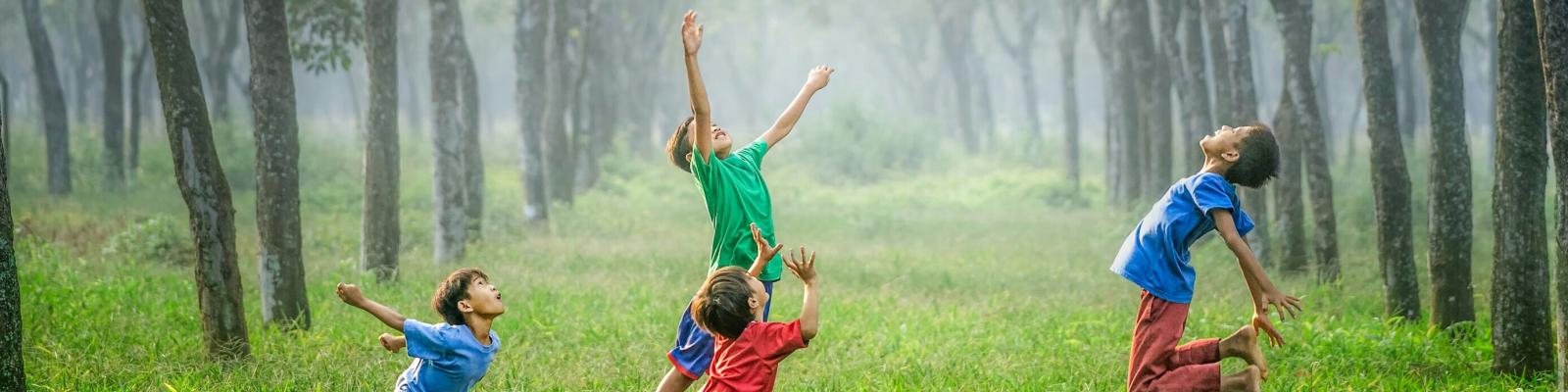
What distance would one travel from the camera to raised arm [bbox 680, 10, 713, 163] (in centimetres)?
521

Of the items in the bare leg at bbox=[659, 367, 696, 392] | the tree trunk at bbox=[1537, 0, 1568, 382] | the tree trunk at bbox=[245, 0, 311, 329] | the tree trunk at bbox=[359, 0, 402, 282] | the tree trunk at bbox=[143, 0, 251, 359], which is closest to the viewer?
the tree trunk at bbox=[1537, 0, 1568, 382]

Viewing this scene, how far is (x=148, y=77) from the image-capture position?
31984 millimetres

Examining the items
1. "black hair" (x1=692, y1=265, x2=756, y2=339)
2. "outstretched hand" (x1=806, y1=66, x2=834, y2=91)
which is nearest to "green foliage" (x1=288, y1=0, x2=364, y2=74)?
"outstretched hand" (x1=806, y1=66, x2=834, y2=91)

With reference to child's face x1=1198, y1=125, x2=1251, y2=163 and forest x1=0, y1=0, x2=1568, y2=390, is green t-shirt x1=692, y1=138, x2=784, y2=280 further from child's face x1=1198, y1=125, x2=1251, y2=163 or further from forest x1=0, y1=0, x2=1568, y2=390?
child's face x1=1198, y1=125, x2=1251, y2=163

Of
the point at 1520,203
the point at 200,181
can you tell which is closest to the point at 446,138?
the point at 200,181

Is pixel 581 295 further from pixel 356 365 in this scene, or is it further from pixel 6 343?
pixel 6 343

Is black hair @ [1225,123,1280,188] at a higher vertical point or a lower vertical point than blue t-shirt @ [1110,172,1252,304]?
higher

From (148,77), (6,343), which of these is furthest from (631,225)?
(148,77)

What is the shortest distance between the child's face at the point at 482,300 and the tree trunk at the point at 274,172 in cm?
376

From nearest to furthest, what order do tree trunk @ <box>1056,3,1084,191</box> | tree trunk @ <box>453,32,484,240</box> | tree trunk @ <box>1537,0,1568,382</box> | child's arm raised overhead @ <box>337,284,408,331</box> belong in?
child's arm raised overhead @ <box>337,284,408,331</box>, tree trunk @ <box>1537,0,1568,382</box>, tree trunk @ <box>453,32,484,240</box>, tree trunk @ <box>1056,3,1084,191</box>

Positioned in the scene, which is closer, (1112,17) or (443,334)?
(443,334)

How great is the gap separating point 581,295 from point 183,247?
4.43 meters

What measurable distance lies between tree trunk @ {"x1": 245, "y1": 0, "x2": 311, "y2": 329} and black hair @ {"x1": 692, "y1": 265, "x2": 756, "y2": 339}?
14.4 feet

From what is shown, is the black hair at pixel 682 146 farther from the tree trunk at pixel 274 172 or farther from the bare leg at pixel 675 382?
the tree trunk at pixel 274 172
